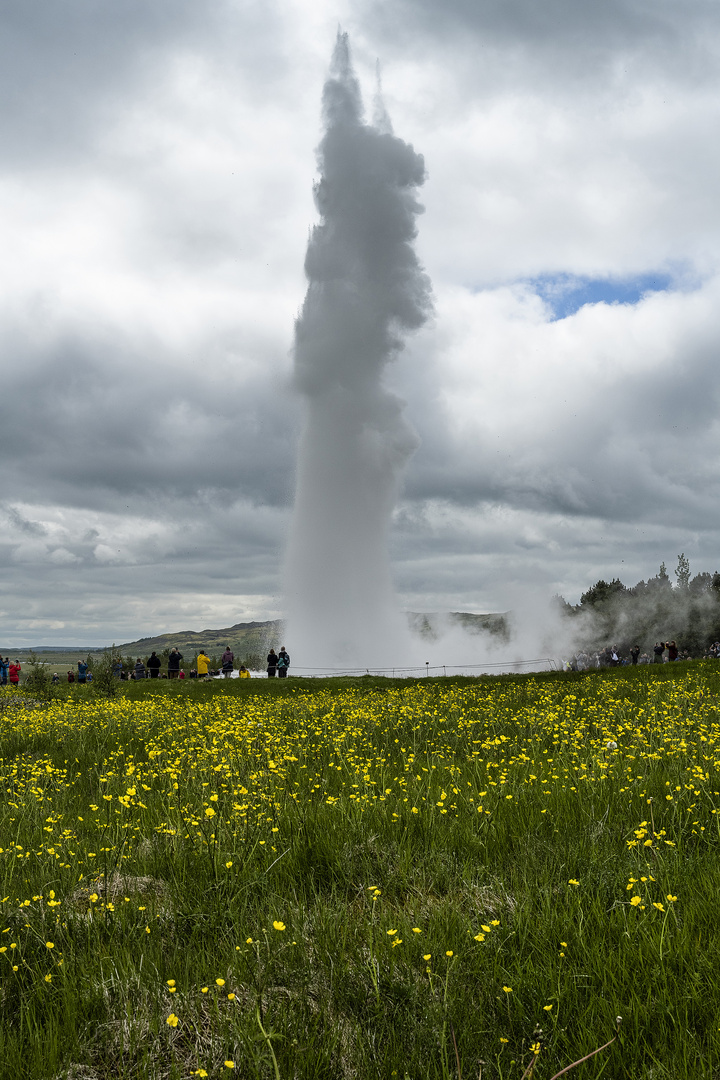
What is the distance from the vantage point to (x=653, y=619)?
4466 inches

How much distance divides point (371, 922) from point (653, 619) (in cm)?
12135

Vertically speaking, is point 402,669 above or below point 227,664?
below

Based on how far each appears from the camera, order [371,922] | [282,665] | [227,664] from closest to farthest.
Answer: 1. [371,922]
2. [227,664]
3. [282,665]

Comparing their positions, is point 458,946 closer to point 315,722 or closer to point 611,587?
point 315,722

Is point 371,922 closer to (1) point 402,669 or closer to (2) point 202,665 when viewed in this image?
(2) point 202,665

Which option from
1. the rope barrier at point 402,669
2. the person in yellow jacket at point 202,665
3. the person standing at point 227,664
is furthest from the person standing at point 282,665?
the person in yellow jacket at point 202,665

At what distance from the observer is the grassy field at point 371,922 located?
292 centimetres

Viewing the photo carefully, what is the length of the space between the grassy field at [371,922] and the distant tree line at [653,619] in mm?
95466

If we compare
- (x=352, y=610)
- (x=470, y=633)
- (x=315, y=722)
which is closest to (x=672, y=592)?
(x=470, y=633)

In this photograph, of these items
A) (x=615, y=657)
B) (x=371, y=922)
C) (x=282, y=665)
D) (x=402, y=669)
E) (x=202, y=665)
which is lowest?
(x=615, y=657)

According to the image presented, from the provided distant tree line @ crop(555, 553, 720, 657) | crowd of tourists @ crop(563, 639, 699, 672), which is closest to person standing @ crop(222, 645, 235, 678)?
crowd of tourists @ crop(563, 639, 699, 672)

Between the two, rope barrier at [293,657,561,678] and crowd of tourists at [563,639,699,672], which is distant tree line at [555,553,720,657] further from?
rope barrier at [293,657,561,678]

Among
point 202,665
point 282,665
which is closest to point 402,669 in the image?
point 282,665

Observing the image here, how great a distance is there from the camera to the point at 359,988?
3.28 m
